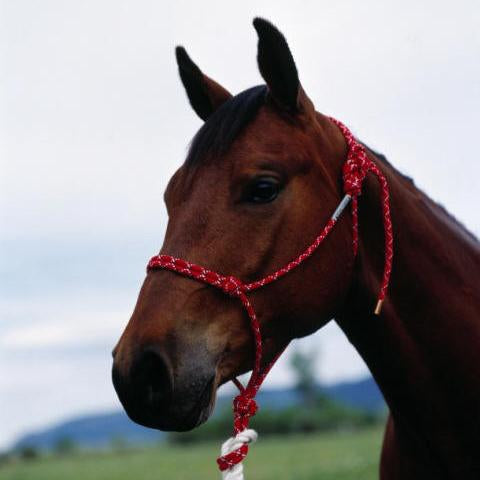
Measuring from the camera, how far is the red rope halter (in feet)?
10.3

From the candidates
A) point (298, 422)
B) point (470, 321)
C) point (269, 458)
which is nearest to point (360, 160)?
point (470, 321)

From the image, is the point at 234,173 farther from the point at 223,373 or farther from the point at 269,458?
the point at 269,458

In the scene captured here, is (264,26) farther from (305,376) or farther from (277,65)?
(305,376)

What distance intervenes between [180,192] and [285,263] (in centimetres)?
54

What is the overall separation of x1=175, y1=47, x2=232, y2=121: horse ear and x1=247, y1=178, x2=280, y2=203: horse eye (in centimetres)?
79

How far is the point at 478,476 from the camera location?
11.6 ft

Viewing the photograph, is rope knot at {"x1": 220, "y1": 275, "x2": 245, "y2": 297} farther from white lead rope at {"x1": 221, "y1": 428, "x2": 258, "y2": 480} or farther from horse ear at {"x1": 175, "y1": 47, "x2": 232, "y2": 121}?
horse ear at {"x1": 175, "y1": 47, "x2": 232, "y2": 121}

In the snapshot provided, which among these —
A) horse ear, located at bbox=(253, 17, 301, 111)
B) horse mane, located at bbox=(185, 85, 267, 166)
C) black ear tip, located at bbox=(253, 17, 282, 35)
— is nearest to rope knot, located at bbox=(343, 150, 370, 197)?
horse ear, located at bbox=(253, 17, 301, 111)

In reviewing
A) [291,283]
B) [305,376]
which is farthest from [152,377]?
[305,376]

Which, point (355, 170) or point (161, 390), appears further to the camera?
point (355, 170)

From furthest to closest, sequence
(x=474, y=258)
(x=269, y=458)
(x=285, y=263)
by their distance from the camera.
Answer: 1. (x=269, y=458)
2. (x=474, y=258)
3. (x=285, y=263)

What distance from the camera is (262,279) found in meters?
3.26

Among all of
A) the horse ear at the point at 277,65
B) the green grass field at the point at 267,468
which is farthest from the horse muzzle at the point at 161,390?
the green grass field at the point at 267,468

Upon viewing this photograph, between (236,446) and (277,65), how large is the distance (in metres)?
1.63
